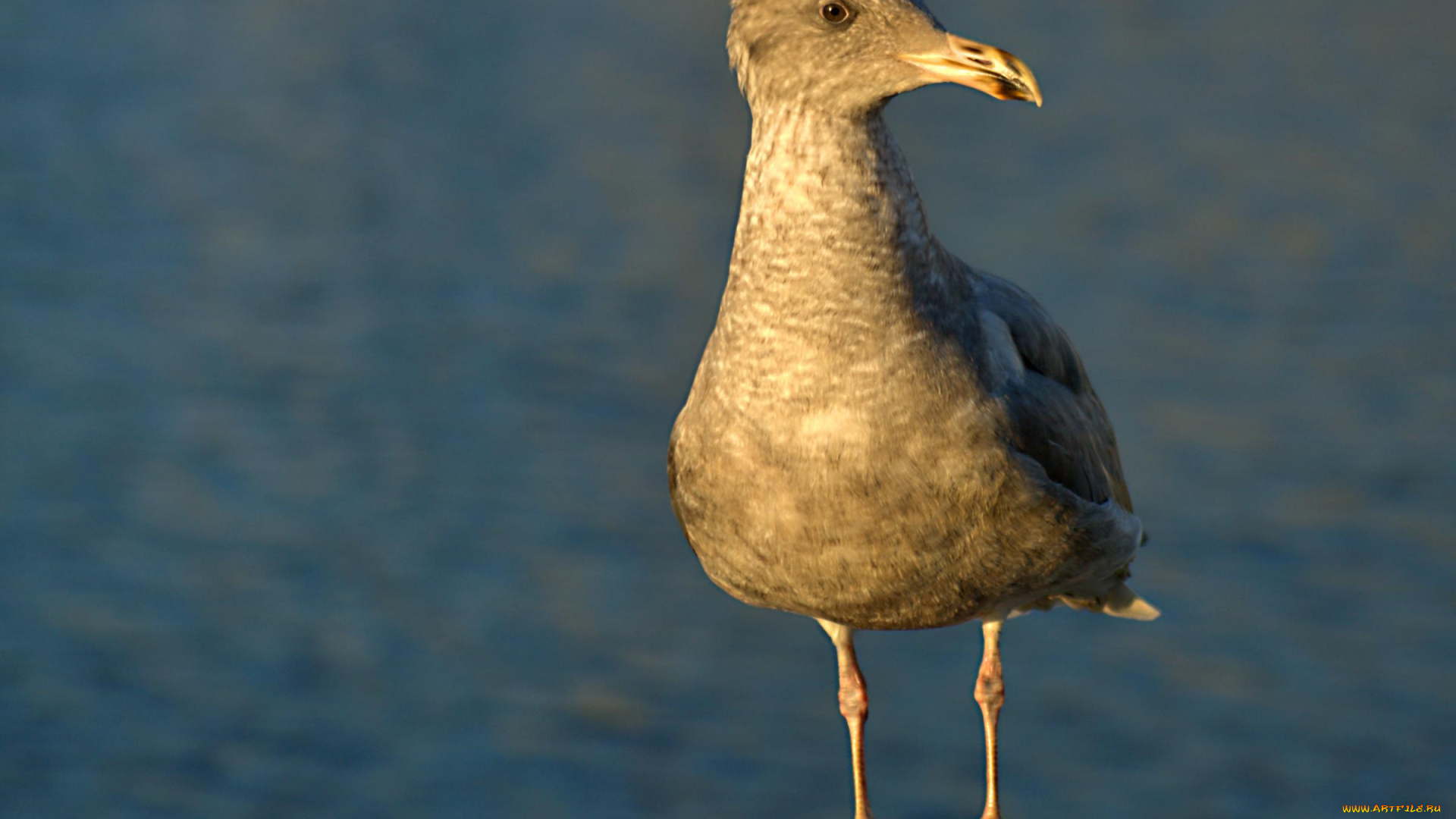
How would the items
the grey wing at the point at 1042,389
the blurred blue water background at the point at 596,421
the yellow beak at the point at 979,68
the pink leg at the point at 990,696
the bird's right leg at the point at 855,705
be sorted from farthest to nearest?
the blurred blue water background at the point at 596,421, the pink leg at the point at 990,696, the bird's right leg at the point at 855,705, the grey wing at the point at 1042,389, the yellow beak at the point at 979,68

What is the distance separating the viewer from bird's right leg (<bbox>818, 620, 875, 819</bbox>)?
32.6 feet

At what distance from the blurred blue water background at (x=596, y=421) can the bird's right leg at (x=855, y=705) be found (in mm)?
36066

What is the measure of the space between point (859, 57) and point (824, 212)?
642 millimetres

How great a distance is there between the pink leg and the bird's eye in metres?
3.99

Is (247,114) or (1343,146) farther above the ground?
(247,114)

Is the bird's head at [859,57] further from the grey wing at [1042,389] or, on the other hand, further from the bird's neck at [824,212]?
the grey wing at [1042,389]

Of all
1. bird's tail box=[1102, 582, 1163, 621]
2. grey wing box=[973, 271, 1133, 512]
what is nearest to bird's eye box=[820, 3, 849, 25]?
grey wing box=[973, 271, 1133, 512]

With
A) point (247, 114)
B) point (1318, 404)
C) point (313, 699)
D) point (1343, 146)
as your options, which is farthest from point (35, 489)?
point (1343, 146)

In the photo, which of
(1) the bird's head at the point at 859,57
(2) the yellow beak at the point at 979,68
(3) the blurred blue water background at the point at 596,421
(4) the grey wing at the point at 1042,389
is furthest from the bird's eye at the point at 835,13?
(3) the blurred blue water background at the point at 596,421

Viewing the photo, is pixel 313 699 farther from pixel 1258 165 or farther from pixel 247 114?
pixel 1258 165

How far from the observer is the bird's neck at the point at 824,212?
23.7 feet

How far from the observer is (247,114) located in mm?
68500

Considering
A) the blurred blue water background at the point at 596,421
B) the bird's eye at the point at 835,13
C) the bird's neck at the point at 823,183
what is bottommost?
the bird's neck at the point at 823,183

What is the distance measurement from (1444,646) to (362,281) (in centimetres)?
3508
